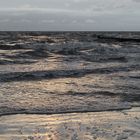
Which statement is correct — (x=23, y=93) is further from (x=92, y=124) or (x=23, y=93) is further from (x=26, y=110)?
(x=92, y=124)

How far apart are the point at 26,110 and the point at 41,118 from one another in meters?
1.06

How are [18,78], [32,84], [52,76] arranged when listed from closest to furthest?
1. [32,84]
2. [18,78]
3. [52,76]

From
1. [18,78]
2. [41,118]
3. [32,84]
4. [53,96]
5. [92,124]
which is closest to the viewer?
[92,124]

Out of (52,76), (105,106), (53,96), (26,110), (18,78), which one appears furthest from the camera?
(52,76)

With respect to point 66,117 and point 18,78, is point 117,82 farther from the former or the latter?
point 66,117

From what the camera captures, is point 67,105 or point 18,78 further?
point 18,78

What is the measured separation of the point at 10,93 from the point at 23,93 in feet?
1.55

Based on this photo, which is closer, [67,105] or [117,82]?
[67,105]

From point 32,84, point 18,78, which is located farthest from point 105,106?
point 18,78

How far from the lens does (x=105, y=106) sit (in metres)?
11.1

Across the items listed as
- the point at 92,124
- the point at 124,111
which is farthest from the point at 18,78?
the point at 92,124

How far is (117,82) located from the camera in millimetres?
16469

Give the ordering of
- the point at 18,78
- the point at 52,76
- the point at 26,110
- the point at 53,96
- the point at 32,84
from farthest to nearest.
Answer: the point at 52,76 < the point at 18,78 < the point at 32,84 < the point at 53,96 < the point at 26,110

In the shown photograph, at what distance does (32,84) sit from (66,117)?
21.3 feet
